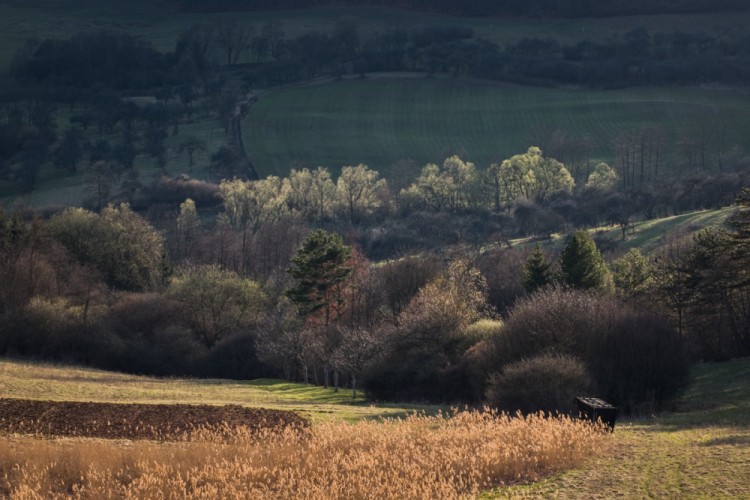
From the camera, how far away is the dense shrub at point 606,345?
49.4 metres

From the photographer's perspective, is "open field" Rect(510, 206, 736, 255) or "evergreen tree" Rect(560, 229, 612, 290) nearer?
"evergreen tree" Rect(560, 229, 612, 290)

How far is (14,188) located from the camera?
191m

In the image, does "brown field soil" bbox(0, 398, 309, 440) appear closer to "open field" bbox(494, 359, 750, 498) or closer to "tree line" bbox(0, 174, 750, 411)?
"tree line" bbox(0, 174, 750, 411)

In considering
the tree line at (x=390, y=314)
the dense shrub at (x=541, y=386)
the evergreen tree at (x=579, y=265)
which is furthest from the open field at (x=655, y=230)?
the dense shrub at (x=541, y=386)

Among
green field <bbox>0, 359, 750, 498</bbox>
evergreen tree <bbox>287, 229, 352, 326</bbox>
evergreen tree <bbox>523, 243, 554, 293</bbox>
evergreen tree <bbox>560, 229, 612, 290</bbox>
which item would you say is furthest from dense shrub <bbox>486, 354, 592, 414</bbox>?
evergreen tree <bbox>287, 229, 352, 326</bbox>

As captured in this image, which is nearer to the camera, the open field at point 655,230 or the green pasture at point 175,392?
the green pasture at point 175,392

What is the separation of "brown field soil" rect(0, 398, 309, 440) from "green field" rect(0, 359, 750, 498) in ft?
10.3

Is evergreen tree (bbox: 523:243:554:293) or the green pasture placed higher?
evergreen tree (bbox: 523:243:554:293)

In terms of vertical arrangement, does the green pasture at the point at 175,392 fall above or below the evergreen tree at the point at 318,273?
below

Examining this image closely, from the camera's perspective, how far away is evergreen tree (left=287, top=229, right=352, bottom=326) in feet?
283

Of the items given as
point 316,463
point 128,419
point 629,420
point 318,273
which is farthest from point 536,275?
point 316,463

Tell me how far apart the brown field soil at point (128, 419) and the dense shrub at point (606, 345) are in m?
16.0

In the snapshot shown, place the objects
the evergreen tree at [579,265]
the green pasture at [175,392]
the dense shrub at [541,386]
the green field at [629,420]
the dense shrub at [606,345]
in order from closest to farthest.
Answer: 1. the green field at [629,420]
2. the dense shrub at [541,386]
3. the dense shrub at [606,345]
4. the green pasture at [175,392]
5. the evergreen tree at [579,265]

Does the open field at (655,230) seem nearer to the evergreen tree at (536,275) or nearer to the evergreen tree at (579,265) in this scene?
the evergreen tree at (536,275)
